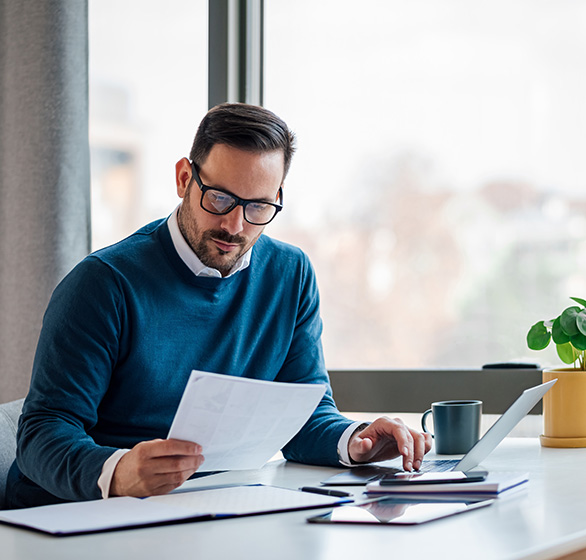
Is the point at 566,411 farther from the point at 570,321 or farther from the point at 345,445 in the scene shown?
the point at 345,445

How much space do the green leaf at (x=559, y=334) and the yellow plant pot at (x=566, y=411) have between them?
0.07 meters

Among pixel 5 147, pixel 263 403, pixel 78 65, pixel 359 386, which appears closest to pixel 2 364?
pixel 5 147

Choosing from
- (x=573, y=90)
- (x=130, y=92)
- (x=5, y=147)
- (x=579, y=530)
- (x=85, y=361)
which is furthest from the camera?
(x=130, y=92)

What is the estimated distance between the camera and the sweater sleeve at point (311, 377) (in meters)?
1.56

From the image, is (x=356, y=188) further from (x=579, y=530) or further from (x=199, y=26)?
(x=579, y=530)

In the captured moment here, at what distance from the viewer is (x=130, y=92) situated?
8.65 ft

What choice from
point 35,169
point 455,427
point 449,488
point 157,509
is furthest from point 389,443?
point 35,169

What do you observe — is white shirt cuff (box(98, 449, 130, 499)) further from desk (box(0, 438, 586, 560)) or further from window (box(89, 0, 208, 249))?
window (box(89, 0, 208, 249))

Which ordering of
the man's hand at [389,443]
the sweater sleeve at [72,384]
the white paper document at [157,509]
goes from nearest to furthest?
the white paper document at [157,509] → the sweater sleeve at [72,384] → the man's hand at [389,443]

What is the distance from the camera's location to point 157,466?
113cm

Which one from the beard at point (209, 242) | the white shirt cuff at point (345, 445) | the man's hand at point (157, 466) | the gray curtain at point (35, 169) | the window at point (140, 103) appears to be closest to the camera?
the man's hand at point (157, 466)

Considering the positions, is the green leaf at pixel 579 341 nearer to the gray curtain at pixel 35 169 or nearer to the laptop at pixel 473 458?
the laptop at pixel 473 458

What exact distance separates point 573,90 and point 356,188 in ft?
2.22

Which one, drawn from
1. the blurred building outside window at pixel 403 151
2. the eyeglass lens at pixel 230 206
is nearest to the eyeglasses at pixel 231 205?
the eyeglass lens at pixel 230 206
